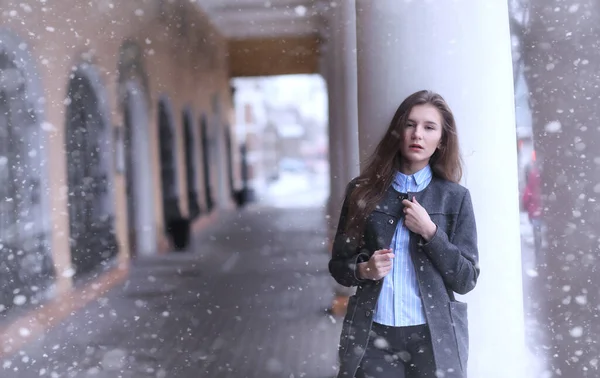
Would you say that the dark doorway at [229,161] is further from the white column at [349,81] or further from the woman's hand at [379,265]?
the woman's hand at [379,265]

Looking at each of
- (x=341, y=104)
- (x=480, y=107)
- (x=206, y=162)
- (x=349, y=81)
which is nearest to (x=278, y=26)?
(x=341, y=104)

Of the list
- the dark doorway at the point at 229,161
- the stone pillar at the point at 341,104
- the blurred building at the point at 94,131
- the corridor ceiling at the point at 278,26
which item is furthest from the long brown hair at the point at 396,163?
the dark doorway at the point at 229,161

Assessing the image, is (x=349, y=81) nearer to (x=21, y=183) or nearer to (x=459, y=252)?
(x=459, y=252)

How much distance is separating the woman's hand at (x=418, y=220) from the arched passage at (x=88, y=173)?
11.6ft

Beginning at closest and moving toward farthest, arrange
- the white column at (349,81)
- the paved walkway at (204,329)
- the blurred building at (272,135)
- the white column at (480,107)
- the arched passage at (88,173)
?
the white column at (480,107) < the white column at (349,81) < the paved walkway at (204,329) < the arched passage at (88,173) < the blurred building at (272,135)

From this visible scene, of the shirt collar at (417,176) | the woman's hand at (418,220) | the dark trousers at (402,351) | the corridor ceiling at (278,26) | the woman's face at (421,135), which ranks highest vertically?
the corridor ceiling at (278,26)

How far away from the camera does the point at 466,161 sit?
197 centimetres

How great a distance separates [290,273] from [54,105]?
84.1 inches

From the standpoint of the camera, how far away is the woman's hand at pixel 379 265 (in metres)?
1.55

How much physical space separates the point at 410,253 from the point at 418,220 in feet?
0.38

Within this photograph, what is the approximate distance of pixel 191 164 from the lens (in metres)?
9.05

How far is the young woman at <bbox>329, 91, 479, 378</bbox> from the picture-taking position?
1566 millimetres

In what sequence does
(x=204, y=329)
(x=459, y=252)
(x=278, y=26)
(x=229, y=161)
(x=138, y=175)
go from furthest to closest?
1. (x=229, y=161)
2. (x=138, y=175)
3. (x=278, y=26)
4. (x=204, y=329)
5. (x=459, y=252)

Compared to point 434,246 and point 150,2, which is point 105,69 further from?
point 434,246
